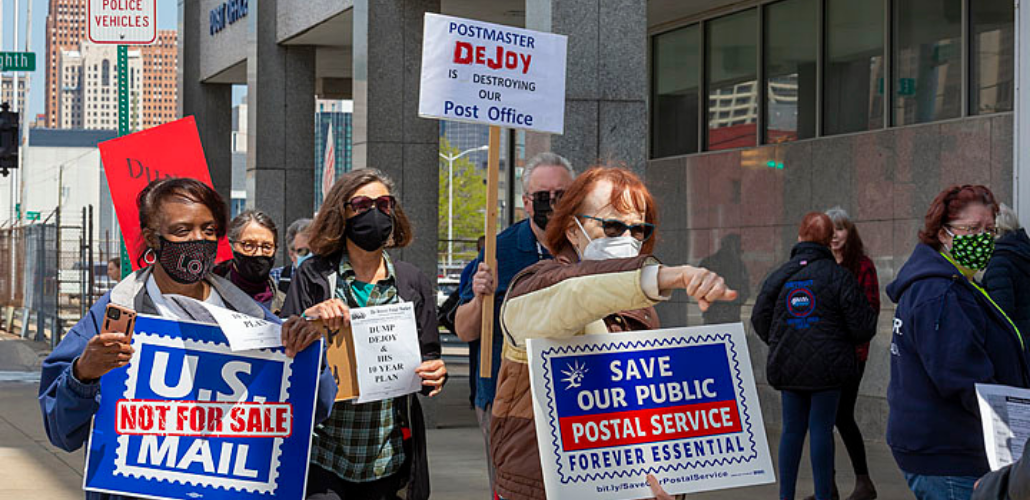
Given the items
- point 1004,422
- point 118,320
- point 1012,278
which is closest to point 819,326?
point 1012,278

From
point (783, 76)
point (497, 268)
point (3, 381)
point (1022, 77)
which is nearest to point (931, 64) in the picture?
point (783, 76)

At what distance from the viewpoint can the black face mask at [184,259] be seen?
4023mm

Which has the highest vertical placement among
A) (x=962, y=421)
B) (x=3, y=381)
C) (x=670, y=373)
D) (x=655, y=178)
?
(x=655, y=178)

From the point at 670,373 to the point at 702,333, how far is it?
14cm

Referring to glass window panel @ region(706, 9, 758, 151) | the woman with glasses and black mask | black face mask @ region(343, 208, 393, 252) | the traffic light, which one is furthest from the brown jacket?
the traffic light

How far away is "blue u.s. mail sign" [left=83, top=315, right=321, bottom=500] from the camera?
398 cm

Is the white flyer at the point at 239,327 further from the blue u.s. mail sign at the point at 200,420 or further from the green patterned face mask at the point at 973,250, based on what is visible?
the green patterned face mask at the point at 973,250

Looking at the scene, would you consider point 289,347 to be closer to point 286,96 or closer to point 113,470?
point 113,470

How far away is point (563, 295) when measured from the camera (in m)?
3.49

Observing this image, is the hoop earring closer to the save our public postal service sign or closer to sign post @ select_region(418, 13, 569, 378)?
the save our public postal service sign

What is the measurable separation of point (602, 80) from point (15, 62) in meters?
12.5

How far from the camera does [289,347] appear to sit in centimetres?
419

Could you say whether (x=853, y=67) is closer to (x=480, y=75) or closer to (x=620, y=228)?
(x=480, y=75)

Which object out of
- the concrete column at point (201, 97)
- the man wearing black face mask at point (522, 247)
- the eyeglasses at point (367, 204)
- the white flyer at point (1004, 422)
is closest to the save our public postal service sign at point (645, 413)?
the white flyer at point (1004, 422)
